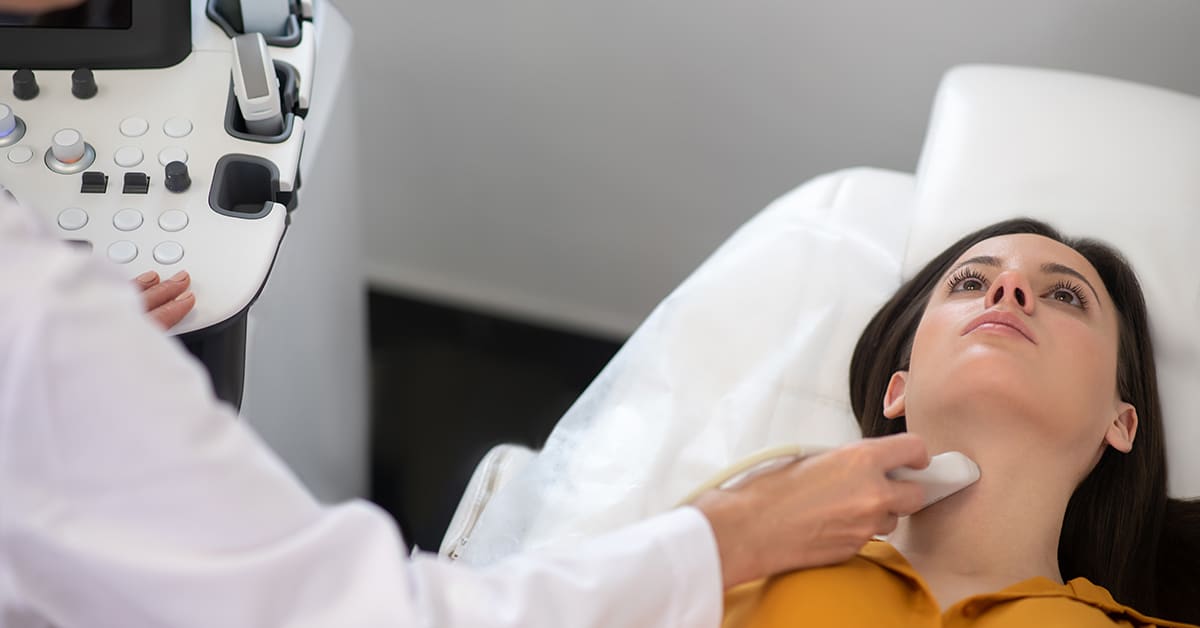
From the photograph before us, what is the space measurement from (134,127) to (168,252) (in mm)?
200

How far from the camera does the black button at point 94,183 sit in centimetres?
119

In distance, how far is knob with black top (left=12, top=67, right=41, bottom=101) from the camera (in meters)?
1.25

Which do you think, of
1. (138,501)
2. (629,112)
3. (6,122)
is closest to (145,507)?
(138,501)

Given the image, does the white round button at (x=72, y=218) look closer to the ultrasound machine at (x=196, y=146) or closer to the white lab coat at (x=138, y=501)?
the ultrasound machine at (x=196, y=146)

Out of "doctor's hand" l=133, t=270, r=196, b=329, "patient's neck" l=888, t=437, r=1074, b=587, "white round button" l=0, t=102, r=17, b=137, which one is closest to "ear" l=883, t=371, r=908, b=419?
"patient's neck" l=888, t=437, r=1074, b=587

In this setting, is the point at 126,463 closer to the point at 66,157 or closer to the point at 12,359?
the point at 12,359

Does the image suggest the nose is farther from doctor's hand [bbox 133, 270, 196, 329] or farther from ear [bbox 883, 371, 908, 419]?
doctor's hand [bbox 133, 270, 196, 329]

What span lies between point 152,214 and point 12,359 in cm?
52

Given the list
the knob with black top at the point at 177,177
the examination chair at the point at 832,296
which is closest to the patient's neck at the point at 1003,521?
the examination chair at the point at 832,296

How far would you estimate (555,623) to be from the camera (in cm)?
85

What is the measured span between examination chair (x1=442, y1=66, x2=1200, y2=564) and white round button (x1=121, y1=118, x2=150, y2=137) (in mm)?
562

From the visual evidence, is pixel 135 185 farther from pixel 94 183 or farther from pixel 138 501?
pixel 138 501

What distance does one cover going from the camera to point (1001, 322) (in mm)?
1258

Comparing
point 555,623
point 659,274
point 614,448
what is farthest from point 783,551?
point 659,274
